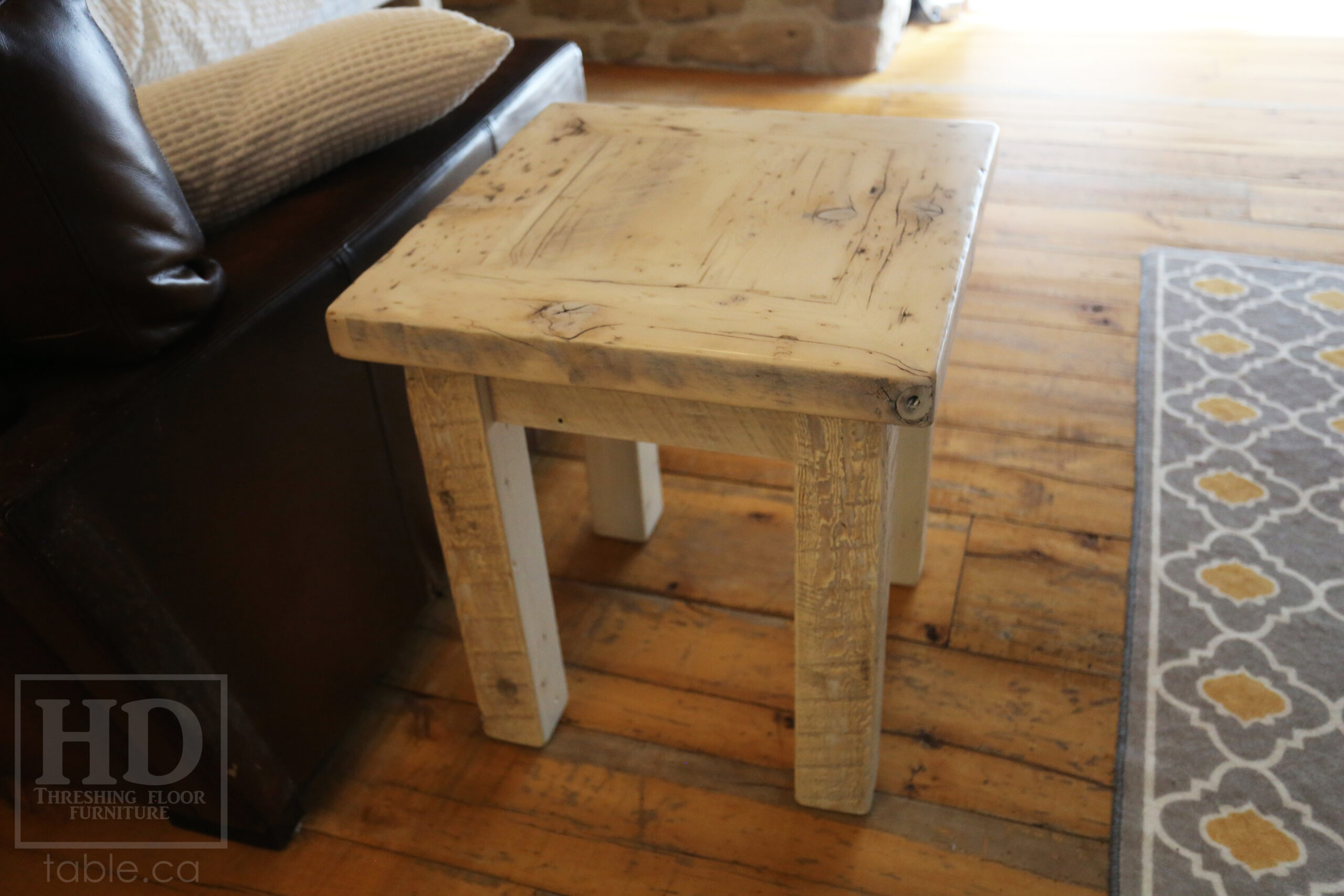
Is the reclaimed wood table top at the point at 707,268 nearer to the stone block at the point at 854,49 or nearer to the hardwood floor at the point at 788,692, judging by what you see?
the hardwood floor at the point at 788,692

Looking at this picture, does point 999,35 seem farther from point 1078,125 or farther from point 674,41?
point 674,41

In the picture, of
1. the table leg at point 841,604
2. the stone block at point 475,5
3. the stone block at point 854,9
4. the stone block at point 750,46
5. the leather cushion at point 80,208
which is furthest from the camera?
the stone block at point 475,5

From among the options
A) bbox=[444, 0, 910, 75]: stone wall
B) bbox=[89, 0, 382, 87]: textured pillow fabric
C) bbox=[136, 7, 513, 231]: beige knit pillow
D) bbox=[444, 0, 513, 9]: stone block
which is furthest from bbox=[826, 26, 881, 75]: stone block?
bbox=[136, 7, 513, 231]: beige knit pillow

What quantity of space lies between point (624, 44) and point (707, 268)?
2518 millimetres

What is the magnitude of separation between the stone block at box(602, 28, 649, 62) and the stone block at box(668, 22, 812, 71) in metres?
0.09

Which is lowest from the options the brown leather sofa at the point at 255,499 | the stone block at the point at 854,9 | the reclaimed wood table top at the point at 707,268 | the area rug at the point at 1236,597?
the area rug at the point at 1236,597

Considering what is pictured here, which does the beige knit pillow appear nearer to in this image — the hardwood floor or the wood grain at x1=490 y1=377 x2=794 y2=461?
the wood grain at x1=490 y1=377 x2=794 y2=461

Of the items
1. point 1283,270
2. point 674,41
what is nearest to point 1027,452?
point 1283,270

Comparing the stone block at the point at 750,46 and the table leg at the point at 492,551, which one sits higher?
the table leg at the point at 492,551

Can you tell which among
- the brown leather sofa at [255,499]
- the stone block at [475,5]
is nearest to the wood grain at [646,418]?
the brown leather sofa at [255,499]

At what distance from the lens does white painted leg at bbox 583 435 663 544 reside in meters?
1.42

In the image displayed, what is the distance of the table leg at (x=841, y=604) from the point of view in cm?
87

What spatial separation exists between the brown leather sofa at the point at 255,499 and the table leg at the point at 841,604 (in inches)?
19.6

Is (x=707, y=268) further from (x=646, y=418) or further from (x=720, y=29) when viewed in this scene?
(x=720, y=29)
